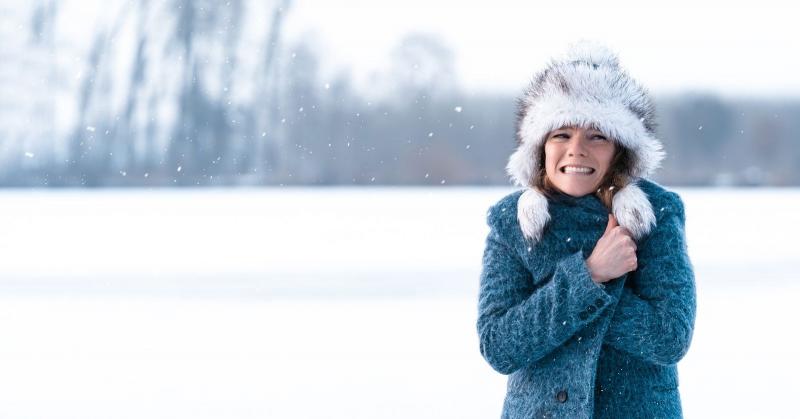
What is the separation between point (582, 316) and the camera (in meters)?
1.03

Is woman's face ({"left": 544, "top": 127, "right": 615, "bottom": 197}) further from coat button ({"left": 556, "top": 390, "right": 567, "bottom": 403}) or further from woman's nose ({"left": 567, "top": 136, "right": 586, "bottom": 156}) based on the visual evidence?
coat button ({"left": 556, "top": 390, "right": 567, "bottom": 403})

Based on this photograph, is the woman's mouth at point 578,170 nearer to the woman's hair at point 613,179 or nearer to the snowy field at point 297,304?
the woman's hair at point 613,179

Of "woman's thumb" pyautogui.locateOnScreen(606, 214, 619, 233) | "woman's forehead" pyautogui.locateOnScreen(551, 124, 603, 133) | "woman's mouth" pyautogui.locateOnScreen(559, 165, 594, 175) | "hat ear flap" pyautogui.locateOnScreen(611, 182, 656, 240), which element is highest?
"woman's forehead" pyautogui.locateOnScreen(551, 124, 603, 133)

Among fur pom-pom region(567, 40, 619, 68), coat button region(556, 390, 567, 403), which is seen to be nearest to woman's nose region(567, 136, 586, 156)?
fur pom-pom region(567, 40, 619, 68)

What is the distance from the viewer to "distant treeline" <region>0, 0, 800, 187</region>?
243 inches

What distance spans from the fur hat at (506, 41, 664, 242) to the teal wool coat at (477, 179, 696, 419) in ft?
0.09

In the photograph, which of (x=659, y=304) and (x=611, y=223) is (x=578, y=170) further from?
(x=659, y=304)

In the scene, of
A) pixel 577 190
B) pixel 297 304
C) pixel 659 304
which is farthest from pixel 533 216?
pixel 297 304

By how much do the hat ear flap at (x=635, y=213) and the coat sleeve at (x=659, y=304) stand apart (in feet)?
0.07

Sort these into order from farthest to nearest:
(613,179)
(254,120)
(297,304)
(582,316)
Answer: (254,120) < (297,304) < (613,179) < (582,316)

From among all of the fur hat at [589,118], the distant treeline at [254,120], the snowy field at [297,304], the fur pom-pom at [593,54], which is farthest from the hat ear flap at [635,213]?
the distant treeline at [254,120]

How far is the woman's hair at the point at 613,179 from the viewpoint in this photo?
1.14 meters

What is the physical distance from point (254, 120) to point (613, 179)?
221 inches

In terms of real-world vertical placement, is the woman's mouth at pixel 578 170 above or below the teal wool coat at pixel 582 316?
above
